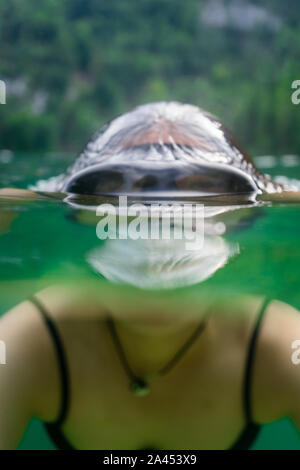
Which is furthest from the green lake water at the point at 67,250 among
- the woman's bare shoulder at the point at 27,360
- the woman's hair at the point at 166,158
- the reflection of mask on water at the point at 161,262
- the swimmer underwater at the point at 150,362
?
the woman's bare shoulder at the point at 27,360

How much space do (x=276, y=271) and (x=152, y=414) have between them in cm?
112

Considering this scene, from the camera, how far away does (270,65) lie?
25625 millimetres

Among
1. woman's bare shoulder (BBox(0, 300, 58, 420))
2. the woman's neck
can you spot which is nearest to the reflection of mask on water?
the woman's neck

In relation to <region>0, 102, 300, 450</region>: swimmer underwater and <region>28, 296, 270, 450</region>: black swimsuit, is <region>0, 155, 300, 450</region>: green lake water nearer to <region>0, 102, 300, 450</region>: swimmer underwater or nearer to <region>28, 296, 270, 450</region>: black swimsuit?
<region>0, 102, 300, 450</region>: swimmer underwater

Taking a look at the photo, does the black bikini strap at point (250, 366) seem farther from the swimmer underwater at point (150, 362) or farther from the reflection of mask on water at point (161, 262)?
the reflection of mask on water at point (161, 262)

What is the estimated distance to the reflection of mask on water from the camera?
2.12 metres

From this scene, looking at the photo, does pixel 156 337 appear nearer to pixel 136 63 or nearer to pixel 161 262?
pixel 161 262

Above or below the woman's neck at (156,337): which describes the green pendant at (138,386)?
below

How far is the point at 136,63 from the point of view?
2820 centimetres

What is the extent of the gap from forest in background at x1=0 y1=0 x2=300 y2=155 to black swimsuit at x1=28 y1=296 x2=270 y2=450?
62.3ft

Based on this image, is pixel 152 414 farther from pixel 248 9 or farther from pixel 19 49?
pixel 248 9

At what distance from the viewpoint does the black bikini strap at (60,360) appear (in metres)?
1.79

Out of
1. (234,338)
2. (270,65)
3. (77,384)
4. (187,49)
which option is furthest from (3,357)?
(187,49)

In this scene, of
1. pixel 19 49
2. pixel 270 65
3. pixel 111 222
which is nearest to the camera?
pixel 111 222
